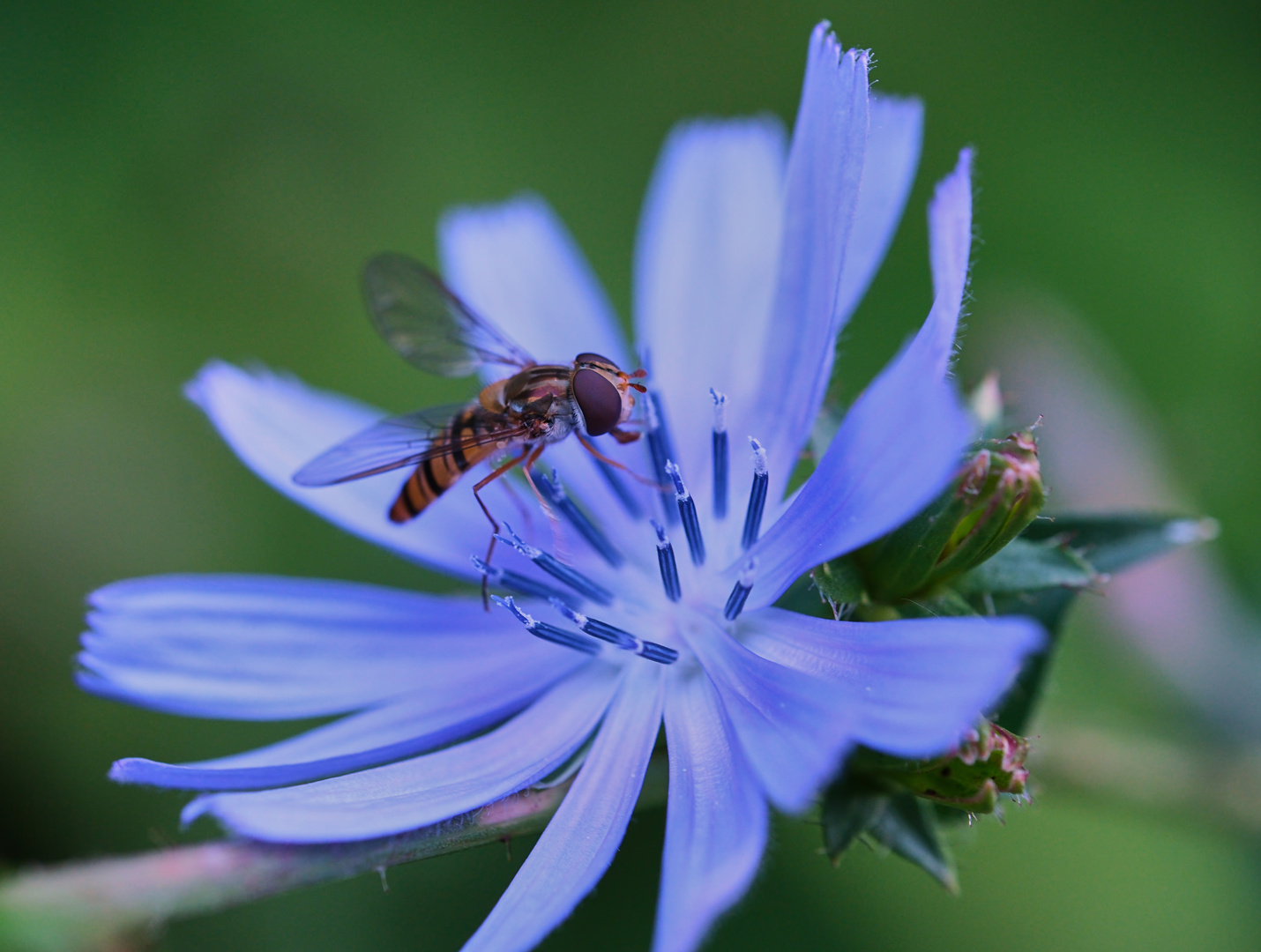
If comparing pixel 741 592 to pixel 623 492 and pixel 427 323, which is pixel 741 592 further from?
pixel 427 323

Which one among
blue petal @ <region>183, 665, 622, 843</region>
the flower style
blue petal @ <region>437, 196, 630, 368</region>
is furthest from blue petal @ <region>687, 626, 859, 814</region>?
blue petal @ <region>437, 196, 630, 368</region>

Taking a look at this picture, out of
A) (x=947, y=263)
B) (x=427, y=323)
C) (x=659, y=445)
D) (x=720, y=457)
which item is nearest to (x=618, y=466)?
(x=659, y=445)

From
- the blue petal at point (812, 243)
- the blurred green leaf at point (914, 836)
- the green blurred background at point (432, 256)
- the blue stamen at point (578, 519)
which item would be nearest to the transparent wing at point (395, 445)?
the blue stamen at point (578, 519)

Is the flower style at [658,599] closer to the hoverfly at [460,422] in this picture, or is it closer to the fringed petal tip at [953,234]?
the fringed petal tip at [953,234]

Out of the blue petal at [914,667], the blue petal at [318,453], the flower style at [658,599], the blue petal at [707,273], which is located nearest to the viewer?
the blue petal at [914,667]

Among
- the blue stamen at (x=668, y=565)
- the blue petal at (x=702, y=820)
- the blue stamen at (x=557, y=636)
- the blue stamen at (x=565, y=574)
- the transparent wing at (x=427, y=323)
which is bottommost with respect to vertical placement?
the blue petal at (x=702, y=820)

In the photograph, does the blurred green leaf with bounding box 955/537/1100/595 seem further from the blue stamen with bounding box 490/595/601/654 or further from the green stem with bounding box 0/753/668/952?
the green stem with bounding box 0/753/668/952
